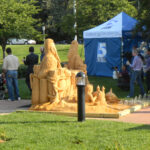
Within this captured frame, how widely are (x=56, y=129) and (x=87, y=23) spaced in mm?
20995

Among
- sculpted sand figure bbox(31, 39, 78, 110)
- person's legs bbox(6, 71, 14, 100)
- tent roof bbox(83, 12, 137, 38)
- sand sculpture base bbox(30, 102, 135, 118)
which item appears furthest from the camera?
tent roof bbox(83, 12, 137, 38)

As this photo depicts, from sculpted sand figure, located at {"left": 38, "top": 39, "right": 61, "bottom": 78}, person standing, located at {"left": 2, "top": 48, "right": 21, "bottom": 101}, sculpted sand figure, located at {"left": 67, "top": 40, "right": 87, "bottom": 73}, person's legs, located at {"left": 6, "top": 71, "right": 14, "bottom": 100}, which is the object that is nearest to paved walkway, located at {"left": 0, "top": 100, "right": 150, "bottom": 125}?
person's legs, located at {"left": 6, "top": 71, "right": 14, "bottom": 100}

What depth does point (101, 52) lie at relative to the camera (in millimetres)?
20031

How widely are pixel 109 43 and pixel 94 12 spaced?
9.27m

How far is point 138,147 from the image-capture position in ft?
19.5

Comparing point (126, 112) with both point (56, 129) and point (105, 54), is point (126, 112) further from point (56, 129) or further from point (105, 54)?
point (105, 54)

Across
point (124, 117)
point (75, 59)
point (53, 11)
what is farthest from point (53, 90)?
point (53, 11)

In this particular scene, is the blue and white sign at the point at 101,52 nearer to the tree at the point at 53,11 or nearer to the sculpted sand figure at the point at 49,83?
the sculpted sand figure at the point at 49,83

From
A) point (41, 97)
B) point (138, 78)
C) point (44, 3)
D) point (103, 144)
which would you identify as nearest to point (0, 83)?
point (41, 97)

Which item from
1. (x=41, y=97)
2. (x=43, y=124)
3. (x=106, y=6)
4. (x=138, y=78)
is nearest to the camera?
(x=43, y=124)

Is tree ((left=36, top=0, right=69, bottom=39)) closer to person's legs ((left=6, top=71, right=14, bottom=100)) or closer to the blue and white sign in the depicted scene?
the blue and white sign

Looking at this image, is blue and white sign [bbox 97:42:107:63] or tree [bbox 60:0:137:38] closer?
blue and white sign [bbox 97:42:107:63]

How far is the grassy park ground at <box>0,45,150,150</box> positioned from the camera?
6.10m

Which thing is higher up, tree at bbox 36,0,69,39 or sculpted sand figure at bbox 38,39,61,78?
tree at bbox 36,0,69,39
